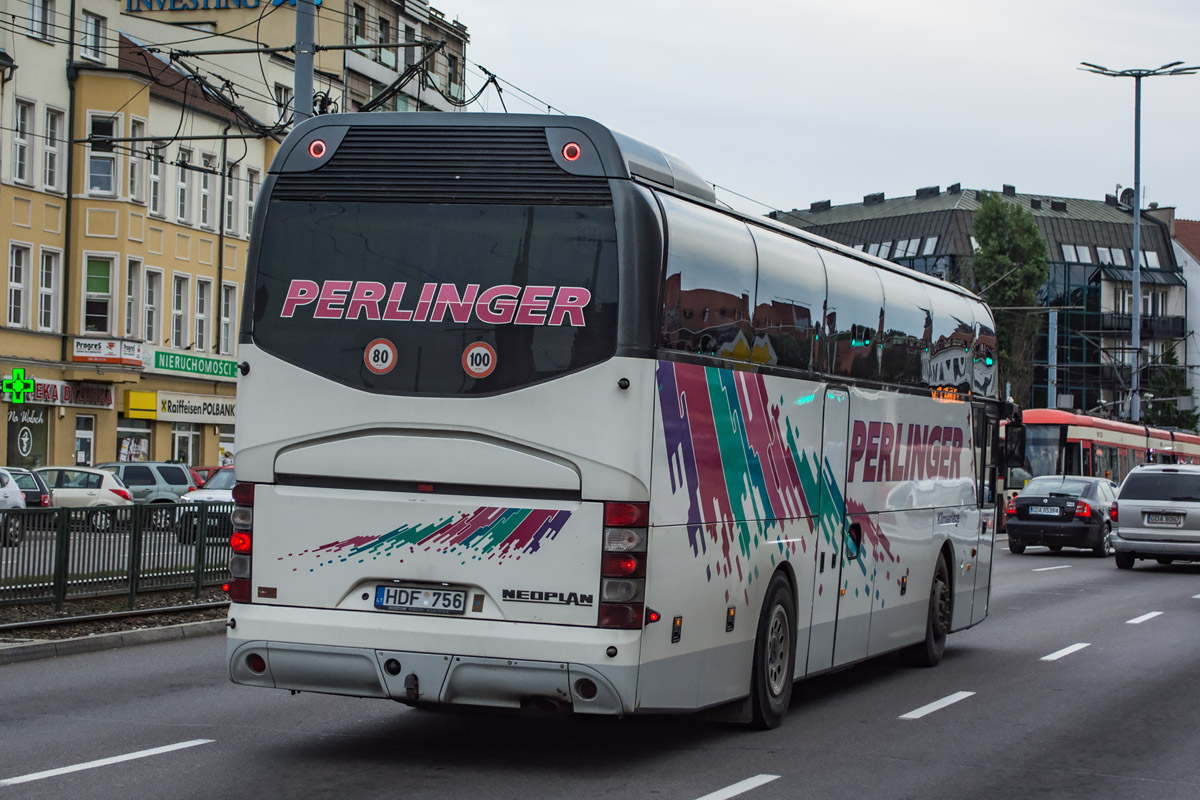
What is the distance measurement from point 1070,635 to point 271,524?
37.2 feet

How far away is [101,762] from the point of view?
8891 millimetres

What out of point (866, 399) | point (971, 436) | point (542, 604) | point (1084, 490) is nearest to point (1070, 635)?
point (971, 436)

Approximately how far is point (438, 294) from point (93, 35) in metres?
39.9

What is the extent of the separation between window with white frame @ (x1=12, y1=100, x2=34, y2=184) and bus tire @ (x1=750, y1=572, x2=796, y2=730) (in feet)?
121

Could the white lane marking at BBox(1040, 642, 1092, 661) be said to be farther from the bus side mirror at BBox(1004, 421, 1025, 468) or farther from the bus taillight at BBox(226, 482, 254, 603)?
the bus taillight at BBox(226, 482, 254, 603)

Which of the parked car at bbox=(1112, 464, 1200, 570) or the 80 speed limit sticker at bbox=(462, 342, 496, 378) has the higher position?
the 80 speed limit sticker at bbox=(462, 342, 496, 378)

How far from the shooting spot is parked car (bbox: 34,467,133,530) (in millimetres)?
34344

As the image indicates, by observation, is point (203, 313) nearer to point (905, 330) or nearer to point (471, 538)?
point (905, 330)

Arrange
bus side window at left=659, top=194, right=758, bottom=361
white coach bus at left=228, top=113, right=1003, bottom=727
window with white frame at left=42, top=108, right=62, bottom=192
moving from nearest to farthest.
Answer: white coach bus at left=228, top=113, right=1003, bottom=727 < bus side window at left=659, top=194, right=758, bottom=361 < window with white frame at left=42, top=108, right=62, bottom=192

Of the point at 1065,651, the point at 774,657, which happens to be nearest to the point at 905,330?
the point at 774,657

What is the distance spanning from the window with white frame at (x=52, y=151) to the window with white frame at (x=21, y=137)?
628 mm

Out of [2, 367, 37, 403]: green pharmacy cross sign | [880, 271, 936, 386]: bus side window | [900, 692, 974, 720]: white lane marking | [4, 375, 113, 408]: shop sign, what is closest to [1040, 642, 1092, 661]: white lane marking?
[900, 692, 974, 720]: white lane marking

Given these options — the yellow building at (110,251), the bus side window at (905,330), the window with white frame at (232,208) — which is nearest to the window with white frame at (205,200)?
the yellow building at (110,251)

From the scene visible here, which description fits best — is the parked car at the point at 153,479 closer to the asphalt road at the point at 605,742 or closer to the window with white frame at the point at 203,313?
the window with white frame at the point at 203,313
